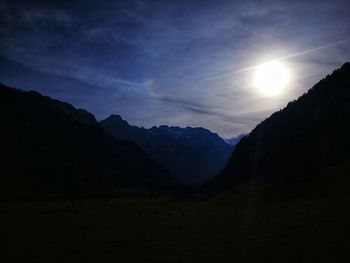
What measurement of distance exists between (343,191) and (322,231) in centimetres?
3424

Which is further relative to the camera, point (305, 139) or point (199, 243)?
point (305, 139)

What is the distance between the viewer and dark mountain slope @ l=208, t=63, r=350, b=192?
91.8m

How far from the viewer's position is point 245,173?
574ft

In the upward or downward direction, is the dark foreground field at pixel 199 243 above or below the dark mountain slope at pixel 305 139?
below

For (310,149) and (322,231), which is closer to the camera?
(322,231)

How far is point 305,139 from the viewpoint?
13212cm

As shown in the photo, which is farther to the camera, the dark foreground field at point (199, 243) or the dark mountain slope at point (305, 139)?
the dark mountain slope at point (305, 139)

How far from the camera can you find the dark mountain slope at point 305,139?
301 feet

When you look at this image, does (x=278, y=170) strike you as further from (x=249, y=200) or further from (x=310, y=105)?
(x=310, y=105)

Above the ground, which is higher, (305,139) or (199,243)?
(305,139)

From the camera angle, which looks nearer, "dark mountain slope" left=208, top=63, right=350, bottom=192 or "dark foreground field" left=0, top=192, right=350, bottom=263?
"dark foreground field" left=0, top=192, right=350, bottom=263

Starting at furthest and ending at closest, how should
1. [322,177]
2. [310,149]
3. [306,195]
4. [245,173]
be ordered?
[245,173] < [310,149] < [322,177] < [306,195]

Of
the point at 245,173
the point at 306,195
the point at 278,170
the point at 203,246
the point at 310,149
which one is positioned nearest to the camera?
the point at 203,246

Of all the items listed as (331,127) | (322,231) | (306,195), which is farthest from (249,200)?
(331,127)
